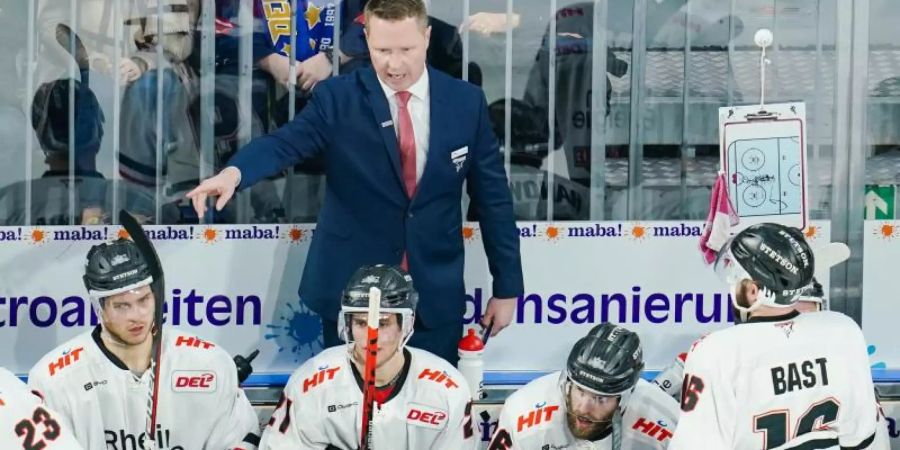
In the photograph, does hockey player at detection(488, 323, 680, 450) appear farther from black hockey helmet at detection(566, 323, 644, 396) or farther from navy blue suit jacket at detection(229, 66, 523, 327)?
navy blue suit jacket at detection(229, 66, 523, 327)

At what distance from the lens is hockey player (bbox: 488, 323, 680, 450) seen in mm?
4836

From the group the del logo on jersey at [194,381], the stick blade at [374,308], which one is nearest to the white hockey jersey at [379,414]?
the del logo on jersey at [194,381]

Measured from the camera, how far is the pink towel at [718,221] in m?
5.68

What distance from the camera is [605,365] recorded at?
4.82 meters

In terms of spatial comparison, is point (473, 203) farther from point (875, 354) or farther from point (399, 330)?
point (875, 354)

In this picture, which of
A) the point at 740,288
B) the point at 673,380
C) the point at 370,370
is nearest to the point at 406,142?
the point at 370,370

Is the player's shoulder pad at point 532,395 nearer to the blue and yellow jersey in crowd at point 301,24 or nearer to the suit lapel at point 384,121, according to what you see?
the suit lapel at point 384,121

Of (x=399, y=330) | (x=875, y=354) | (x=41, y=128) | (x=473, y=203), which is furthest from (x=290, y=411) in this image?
(x=875, y=354)

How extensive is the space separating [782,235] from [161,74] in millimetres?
2169

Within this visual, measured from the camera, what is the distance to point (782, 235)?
4.67m

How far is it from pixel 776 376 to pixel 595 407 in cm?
62

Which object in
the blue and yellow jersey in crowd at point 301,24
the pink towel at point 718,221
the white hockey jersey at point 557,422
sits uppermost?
the blue and yellow jersey in crowd at point 301,24

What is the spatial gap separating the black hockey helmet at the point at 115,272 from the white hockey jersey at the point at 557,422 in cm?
112

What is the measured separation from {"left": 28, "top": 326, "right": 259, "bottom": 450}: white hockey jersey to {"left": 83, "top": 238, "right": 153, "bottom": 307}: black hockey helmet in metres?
0.18
